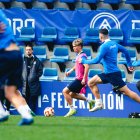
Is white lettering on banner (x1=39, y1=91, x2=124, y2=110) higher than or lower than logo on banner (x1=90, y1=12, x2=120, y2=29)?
lower

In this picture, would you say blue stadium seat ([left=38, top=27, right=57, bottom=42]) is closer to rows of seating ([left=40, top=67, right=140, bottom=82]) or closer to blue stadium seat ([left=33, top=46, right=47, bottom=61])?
blue stadium seat ([left=33, top=46, right=47, bottom=61])

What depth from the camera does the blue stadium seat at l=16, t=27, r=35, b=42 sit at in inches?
787

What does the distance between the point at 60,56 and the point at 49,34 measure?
822 millimetres

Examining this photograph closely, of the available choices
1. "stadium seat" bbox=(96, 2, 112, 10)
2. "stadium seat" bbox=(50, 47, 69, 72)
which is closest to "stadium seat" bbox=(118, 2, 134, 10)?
"stadium seat" bbox=(96, 2, 112, 10)

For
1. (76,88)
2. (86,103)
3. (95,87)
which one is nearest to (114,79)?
(95,87)

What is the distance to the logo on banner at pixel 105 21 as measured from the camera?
768 inches

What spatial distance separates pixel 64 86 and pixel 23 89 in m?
1.15

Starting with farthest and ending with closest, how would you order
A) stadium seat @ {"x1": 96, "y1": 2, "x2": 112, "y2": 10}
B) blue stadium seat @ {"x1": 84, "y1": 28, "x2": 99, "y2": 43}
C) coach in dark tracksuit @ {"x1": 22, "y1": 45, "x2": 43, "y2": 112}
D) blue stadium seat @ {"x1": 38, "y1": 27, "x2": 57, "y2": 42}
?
stadium seat @ {"x1": 96, "y1": 2, "x2": 112, "y2": 10} → blue stadium seat @ {"x1": 38, "y1": 27, "x2": 57, "y2": 42} → blue stadium seat @ {"x1": 84, "y1": 28, "x2": 99, "y2": 43} → coach in dark tracksuit @ {"x1": 22, "y1": 45, "x2": 43, "y2": 112}

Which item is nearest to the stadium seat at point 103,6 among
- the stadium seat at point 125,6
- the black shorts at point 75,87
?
the stadium seat at point 125,6

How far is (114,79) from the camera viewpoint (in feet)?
49.6

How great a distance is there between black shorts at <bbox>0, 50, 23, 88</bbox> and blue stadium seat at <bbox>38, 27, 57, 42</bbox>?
9552 mm

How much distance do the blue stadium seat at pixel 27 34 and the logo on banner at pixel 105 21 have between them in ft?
5.30

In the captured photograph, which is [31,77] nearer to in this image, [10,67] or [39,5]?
[39,5]

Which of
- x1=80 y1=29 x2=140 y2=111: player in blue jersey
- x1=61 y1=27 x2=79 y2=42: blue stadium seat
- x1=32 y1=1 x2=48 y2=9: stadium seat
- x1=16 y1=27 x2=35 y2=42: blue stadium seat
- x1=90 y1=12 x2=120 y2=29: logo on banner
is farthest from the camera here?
x1=32 y1=1 x2=48 y2=9: stadium seat
